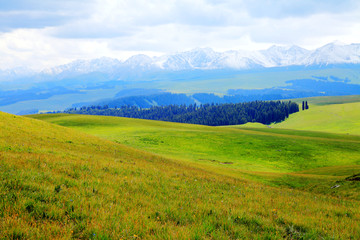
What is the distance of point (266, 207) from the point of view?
1119cm

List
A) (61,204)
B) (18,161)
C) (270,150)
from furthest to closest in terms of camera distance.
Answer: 1. (270,150)
2. (18,161)
3. (61,204)

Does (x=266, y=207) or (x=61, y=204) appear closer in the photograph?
(x=61, y=204)

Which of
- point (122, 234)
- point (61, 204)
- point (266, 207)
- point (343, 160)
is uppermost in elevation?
point (61, 204)

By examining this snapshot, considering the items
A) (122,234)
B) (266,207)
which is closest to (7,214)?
(122,234)

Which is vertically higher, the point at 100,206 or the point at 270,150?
the point at 100,206

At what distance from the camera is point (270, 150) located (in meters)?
65.0

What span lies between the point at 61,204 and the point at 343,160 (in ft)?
222

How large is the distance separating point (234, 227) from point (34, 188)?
7431mm

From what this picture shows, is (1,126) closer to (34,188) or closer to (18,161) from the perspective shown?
(18,161)

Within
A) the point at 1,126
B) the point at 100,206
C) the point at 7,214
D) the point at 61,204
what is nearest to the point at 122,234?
the point at 100,206

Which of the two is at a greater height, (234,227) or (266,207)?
(234,227)

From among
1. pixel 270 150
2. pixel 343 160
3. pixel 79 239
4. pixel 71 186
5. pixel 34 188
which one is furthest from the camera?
pixel 270 150

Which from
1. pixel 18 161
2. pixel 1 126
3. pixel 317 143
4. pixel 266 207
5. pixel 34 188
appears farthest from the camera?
pixel 317 143

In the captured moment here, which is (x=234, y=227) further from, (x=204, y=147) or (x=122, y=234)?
(x=204, y=147)
